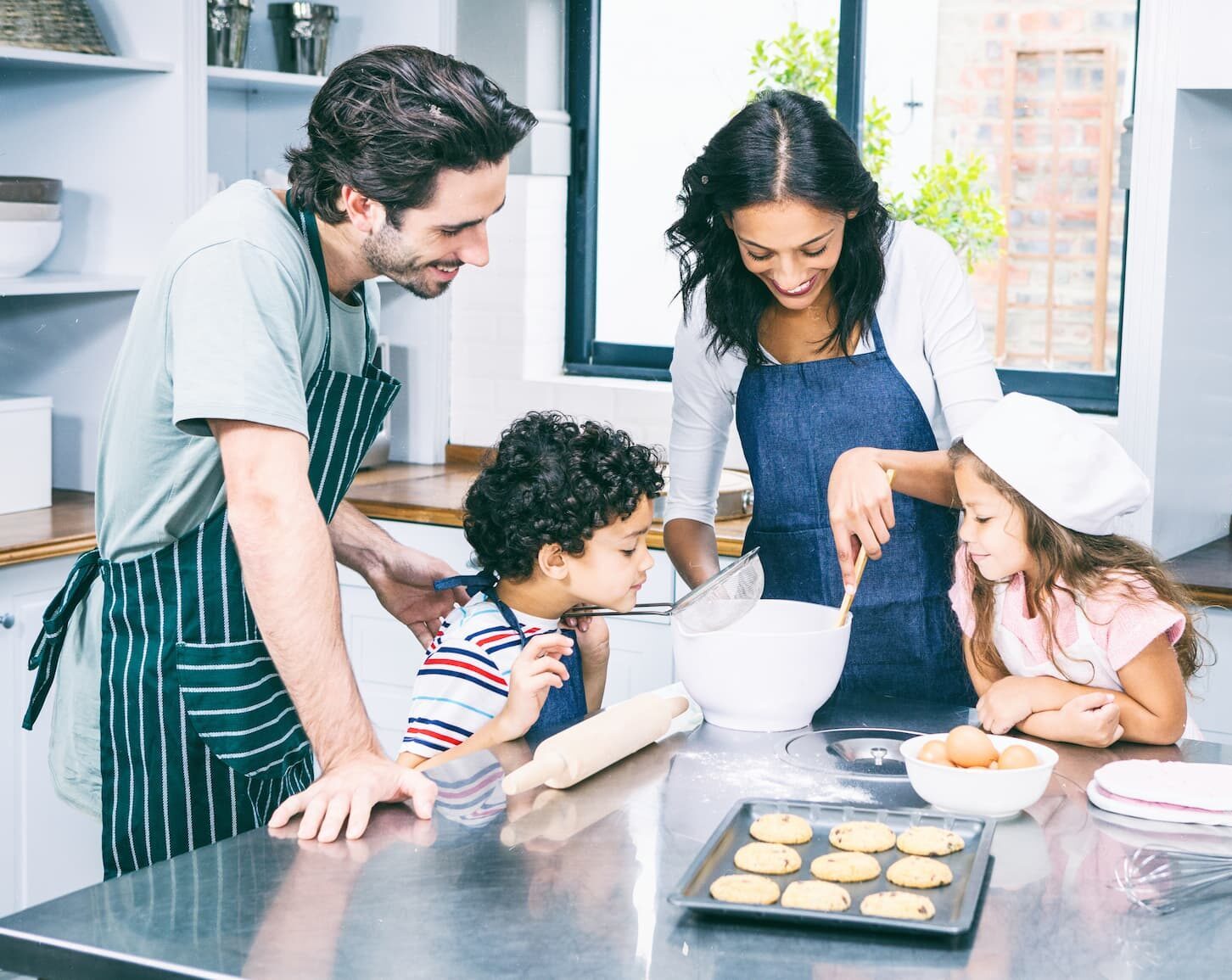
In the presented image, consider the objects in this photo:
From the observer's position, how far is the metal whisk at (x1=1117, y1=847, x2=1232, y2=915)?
1221 millimetres

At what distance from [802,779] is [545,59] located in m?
2.89

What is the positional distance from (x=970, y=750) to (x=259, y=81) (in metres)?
2.67

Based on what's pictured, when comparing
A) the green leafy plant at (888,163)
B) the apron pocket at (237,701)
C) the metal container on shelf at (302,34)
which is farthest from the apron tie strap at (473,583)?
the metal container on shelf at (302,34)

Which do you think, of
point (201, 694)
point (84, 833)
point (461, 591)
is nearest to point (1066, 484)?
point (461, 591)

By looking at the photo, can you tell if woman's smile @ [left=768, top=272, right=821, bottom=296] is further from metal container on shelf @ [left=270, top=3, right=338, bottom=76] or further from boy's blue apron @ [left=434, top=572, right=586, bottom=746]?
metal container on shelf @ [left=270, top=3, right=338, bottom=76]

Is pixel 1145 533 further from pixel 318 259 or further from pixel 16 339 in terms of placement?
pixel 16 339

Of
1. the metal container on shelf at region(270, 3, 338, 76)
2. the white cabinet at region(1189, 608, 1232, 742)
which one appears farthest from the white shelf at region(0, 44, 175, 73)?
the white cabinet at region(1189, 608, 1232, 742)

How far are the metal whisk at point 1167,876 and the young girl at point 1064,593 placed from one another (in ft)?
1.10

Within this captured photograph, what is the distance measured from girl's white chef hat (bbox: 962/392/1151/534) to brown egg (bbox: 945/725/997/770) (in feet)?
1.37

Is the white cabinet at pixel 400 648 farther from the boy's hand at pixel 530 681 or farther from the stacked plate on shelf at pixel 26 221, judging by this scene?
the boy's hand at pixel 530 681

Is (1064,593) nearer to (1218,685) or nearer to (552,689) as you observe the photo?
(552,689)

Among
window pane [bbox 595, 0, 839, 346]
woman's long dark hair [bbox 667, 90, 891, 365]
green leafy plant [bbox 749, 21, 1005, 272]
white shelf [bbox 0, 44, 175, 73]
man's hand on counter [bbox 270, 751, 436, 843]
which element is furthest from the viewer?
window pane [bbox 595, 0, 839, 346]

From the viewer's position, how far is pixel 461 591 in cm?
220

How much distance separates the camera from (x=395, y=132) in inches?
64.6
